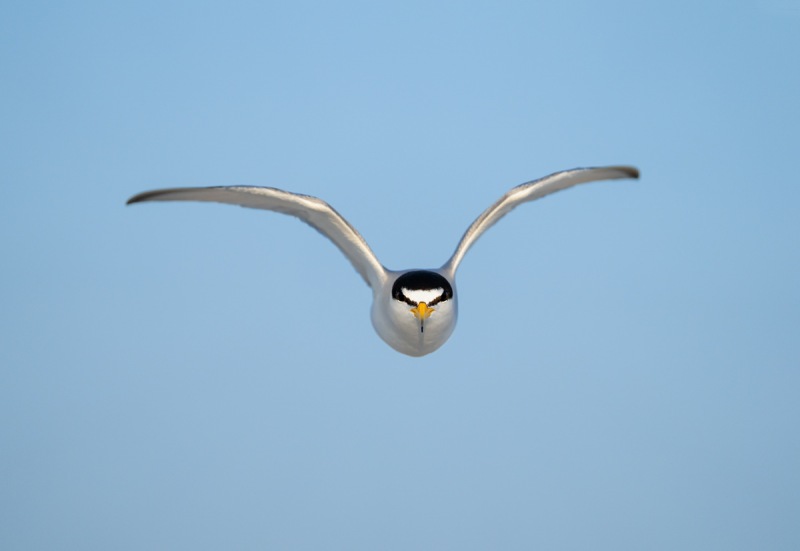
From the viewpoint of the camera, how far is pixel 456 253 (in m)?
14.9

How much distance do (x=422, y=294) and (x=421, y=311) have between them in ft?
0.75

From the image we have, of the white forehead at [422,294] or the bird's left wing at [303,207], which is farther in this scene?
the white forehead at [422,294]

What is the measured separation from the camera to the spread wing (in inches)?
575

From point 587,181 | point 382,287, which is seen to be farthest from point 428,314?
point 587,181

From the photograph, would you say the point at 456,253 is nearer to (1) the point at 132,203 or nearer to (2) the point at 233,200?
(2) the point at 233,200

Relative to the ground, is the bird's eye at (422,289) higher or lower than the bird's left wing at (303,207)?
lower

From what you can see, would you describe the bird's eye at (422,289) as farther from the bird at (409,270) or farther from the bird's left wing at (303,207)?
the bird's left wing at (303,207)

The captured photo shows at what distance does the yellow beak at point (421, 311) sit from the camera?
13.6m

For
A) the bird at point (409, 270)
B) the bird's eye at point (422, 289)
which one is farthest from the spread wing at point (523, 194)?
the bird's eye at point (422, 289)

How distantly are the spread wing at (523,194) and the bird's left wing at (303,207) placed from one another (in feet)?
4.04

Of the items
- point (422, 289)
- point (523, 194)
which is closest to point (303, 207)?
point (422, 289)

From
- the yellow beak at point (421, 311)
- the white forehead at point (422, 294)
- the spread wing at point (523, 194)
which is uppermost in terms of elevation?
the spread wing at point (523, 194)

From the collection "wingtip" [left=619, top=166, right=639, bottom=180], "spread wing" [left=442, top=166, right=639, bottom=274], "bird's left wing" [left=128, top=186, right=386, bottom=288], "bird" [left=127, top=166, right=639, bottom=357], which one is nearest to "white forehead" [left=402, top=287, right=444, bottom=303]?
"bird" [left=127, top=166, right=639, bottom=357]

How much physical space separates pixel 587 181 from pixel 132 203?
6.64 metres
